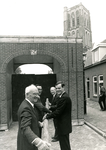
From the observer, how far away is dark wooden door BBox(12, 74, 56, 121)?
8.88 meters

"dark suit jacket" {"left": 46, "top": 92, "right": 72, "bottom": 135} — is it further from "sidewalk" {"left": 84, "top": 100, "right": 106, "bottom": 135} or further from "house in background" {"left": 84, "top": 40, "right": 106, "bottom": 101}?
"house in background" {"left": 84, "top": 40, "right": 106, "bottom": 101}

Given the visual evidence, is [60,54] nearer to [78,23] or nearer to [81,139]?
[81,139]

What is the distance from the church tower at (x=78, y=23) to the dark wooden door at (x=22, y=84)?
49979mm

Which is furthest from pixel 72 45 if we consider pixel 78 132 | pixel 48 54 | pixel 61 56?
pixel 78 132

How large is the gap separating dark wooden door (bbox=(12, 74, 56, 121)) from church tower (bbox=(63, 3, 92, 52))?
1968 inches

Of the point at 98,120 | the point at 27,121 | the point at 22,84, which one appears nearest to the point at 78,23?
the point at 22,84

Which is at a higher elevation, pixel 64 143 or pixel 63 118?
pixel 63 118

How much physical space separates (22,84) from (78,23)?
2189 inches

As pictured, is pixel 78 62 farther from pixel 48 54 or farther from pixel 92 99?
pixel 92 99

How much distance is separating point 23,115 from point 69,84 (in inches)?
214

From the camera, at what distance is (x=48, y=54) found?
7508 millimetres

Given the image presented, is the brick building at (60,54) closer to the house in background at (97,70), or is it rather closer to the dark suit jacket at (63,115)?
the dark suit jacket at (63,115)

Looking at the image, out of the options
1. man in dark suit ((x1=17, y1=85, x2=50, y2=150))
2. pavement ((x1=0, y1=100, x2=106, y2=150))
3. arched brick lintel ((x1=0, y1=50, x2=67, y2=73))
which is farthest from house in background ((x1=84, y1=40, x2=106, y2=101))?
man in dark suit ((x1=17, y1=85, x2=50, y2=150))

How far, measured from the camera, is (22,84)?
29.7ft
